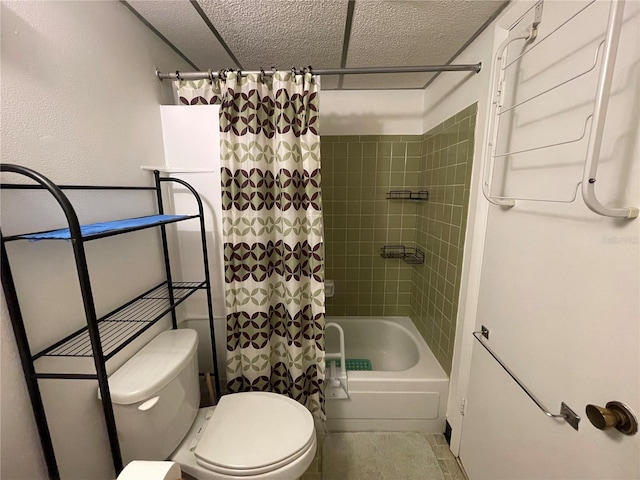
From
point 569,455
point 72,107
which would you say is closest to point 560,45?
point 569,455

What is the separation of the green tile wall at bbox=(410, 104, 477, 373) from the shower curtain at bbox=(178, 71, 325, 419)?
76cm

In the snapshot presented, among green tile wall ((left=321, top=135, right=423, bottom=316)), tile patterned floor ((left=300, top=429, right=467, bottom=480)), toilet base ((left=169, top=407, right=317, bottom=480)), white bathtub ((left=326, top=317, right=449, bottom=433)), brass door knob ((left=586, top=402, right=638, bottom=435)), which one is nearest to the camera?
brass door knob ((left=586, top=402, right=638, bottom=435))

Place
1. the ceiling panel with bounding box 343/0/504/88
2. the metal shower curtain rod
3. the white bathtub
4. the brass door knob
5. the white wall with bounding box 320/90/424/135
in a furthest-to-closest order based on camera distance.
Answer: the white wall with bounding box 320/90/424/135 < the white bathtub < the metal shower curtain rod < the ceiling panel with bounding box 343/0/504/88 < the brass door knob

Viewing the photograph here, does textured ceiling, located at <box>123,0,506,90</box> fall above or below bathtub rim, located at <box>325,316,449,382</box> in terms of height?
above

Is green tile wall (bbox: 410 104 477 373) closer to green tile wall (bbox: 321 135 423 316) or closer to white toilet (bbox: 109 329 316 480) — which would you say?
green tile wall (bbox: 321 135 423 316)

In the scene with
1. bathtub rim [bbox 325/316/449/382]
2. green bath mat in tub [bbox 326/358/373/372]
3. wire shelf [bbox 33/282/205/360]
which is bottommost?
green bath mat in tub [bbox 326/358/373/372]

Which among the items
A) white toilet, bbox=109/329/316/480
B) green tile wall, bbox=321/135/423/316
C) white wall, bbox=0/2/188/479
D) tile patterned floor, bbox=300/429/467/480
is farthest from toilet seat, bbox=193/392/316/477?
green tile wall, bbox=321/135/423/316

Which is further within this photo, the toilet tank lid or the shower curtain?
the shower curtain

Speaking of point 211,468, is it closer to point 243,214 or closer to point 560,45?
point 243,214

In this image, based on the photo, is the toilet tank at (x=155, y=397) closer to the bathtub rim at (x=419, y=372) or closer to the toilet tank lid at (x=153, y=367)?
the toilet tank lid at (x=153, y=367)

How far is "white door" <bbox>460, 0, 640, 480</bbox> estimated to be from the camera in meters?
0.62

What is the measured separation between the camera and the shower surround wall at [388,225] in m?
1.67

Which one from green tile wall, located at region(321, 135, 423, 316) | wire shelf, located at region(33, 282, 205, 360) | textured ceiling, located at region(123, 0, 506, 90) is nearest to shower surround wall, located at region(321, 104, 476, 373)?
green tile wall, located at region(321, 135, 423, 316)

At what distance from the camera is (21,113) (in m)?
0.72
